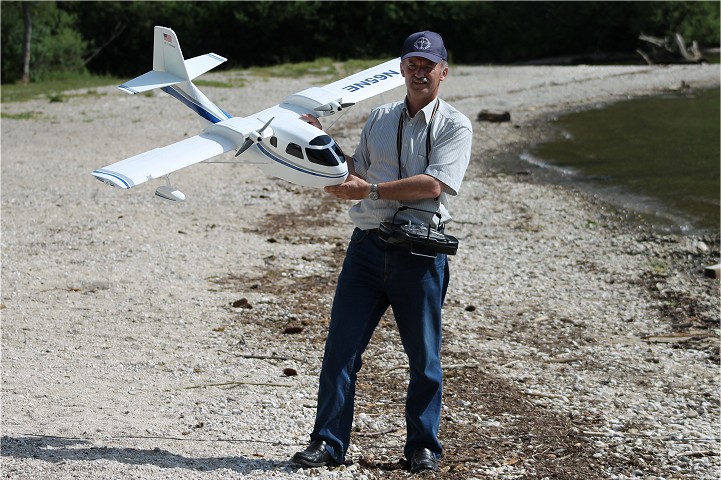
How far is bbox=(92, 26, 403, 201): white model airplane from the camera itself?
19.5 feet

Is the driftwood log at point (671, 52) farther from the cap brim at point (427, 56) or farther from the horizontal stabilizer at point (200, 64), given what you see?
the cap brim at point (427, 56)

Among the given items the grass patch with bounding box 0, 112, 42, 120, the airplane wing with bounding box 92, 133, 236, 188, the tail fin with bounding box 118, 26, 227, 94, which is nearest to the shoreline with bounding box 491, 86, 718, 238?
the tail fin with bounding box 118, 26, 227, 94

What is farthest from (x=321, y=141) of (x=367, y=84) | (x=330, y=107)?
(x=367, y=84)

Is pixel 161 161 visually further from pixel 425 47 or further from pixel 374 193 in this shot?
pixel 425 47

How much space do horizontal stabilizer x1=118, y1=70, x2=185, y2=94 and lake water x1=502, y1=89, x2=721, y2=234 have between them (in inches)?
438

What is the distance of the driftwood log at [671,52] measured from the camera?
41375 mm

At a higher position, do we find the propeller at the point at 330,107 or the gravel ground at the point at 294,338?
the propeller at the point at 330,107

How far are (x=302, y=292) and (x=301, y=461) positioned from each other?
473 cm

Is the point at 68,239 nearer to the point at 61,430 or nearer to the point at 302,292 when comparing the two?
the point at 302,292

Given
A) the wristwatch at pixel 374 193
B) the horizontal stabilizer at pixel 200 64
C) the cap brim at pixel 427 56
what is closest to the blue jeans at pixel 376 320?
the wristwatch at pixel 374 193

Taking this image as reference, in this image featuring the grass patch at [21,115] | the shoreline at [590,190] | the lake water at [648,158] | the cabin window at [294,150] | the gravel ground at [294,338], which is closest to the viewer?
the cabin window at [294,150]

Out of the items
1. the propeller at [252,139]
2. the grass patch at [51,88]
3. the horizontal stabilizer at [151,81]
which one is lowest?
the grass patch at [51,88]

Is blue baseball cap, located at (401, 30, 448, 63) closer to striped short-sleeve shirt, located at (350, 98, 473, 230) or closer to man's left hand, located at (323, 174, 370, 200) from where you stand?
striped short-sleeve shirt, located at (350, 98, 473, 230)

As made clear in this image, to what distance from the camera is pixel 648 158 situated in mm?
23031
